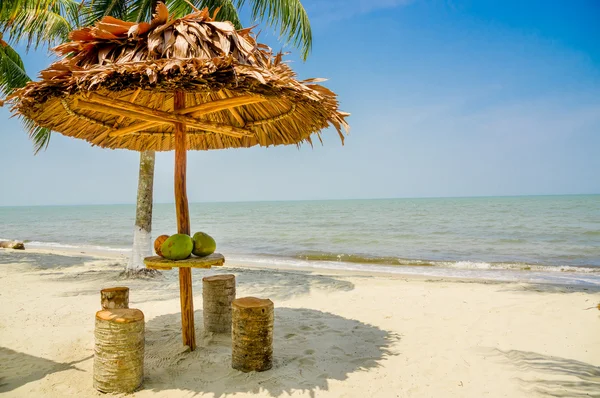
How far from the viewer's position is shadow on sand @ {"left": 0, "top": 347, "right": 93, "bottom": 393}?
9.39ft

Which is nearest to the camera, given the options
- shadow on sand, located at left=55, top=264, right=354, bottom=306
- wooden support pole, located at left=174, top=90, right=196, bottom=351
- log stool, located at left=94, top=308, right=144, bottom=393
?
log stool, located at left=94, top=308, right=144, bottom=393

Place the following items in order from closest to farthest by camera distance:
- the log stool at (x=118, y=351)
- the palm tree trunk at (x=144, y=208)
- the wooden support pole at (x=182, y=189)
→ the log stool at (x=118, y=351) → the wooden support pole at (x=182, y=189) → the palm tree trunk at (x=144, y=208)

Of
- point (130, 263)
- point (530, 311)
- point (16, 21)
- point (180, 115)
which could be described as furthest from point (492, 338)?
point (16, 21)

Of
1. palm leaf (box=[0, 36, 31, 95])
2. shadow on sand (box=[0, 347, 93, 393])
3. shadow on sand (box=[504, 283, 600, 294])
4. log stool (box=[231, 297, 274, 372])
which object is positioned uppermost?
palm leaf (box=[0, 36, 31, 95])

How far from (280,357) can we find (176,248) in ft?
4.94

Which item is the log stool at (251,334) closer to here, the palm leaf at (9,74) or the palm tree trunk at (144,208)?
the palm tree trunk at (144,208)

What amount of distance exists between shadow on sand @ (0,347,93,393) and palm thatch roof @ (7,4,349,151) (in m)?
2.09

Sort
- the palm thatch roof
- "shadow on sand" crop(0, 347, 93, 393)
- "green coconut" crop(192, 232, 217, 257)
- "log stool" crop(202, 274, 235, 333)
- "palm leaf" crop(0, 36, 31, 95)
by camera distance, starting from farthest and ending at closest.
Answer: "palm leaf" crop(0, 36, 31, 95) → "log stool" crop(202, 274, 235, 333) → "shadow on sand" crop(0, 347, 93, 393) → "green coconut" crop(192, 232, 217, 257) → the palm thatch roof

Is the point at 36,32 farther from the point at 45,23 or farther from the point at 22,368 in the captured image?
the point at 22,368

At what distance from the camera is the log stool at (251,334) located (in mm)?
2836

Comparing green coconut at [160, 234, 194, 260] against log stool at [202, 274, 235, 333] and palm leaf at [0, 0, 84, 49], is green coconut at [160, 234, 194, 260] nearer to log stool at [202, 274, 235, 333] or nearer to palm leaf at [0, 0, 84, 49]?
log stool at [202, 274, 235, 333]

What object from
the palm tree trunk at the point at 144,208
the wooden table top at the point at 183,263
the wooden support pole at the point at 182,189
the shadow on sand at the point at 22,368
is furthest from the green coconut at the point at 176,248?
the palm tree trunk at the point at 144,208

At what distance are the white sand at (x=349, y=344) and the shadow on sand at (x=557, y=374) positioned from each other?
0.03 feet

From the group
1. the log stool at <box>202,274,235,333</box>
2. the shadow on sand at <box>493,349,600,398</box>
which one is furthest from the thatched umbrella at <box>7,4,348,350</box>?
the shadow on sand at <box>493,349,600,398</box>
